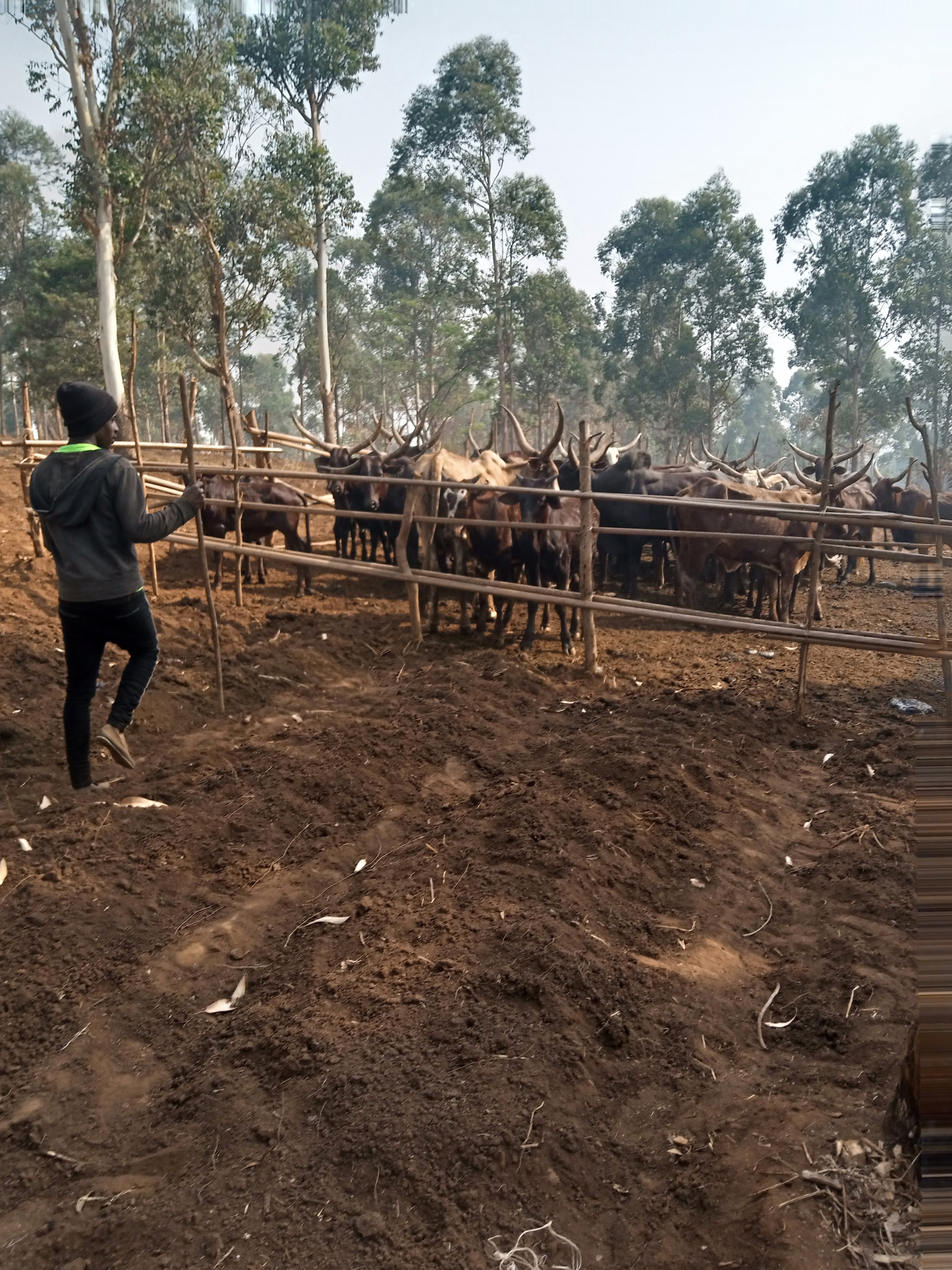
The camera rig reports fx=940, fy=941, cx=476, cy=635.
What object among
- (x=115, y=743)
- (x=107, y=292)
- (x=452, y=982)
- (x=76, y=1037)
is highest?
(x=107, y=292)

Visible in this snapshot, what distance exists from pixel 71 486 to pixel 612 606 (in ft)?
12.5

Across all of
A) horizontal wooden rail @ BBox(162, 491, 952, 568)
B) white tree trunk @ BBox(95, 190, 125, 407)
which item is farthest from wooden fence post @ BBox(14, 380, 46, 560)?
white tree trunk @ BBox(95, 190, 125, 407)

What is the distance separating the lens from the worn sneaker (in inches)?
186

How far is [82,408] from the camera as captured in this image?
4.48m

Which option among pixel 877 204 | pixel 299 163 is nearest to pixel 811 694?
pixel 877 204

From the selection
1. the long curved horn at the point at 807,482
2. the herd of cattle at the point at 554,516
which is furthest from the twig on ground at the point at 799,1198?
the long curved horn at the point at 807,482

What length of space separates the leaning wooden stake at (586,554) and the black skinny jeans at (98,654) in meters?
3.41

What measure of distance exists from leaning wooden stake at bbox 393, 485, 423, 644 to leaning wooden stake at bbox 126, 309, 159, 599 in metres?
2.08

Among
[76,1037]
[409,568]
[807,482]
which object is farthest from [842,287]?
[76,1037]

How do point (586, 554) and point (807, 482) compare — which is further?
point (807, 482)

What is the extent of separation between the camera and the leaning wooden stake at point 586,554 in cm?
716

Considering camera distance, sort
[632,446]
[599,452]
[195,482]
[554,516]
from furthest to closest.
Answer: [632,446], [599,452], [554,516], [195,482]

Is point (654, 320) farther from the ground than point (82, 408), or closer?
farther from the ground

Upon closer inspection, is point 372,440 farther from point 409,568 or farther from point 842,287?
point 842,287
